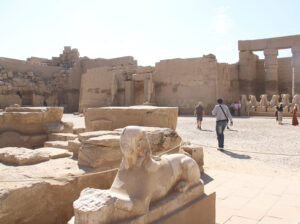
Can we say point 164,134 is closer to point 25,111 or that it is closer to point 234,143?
point 25,111

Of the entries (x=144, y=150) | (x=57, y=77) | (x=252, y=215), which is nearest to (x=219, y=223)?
(x=252, y=215)

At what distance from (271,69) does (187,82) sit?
6.29 m

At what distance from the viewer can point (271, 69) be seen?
19.4 m

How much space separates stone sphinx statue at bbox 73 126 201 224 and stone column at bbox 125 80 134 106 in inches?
666

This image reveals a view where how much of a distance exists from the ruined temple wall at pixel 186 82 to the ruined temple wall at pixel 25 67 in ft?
33.5

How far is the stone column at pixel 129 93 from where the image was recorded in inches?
767

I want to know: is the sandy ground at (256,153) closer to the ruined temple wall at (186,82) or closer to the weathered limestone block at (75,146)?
the weathered limestone block at (75,146)

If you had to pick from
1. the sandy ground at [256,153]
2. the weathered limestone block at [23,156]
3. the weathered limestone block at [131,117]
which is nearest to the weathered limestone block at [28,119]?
the weathered limestone block at [131,117]

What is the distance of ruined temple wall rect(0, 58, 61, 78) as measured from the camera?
21.0 m

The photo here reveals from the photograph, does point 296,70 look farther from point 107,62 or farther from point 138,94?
point 107,62

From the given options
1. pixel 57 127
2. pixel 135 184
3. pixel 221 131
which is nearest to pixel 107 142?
pixel 135 184

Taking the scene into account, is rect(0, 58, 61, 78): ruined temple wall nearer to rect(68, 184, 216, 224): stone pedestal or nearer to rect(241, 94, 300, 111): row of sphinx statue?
rect(241, 94, 300, 111): row of sphinx statue

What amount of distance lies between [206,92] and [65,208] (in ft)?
51.9

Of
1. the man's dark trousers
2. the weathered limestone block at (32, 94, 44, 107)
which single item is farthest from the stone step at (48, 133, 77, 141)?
the weathered limestone block at (32, 94, 44, 107)
